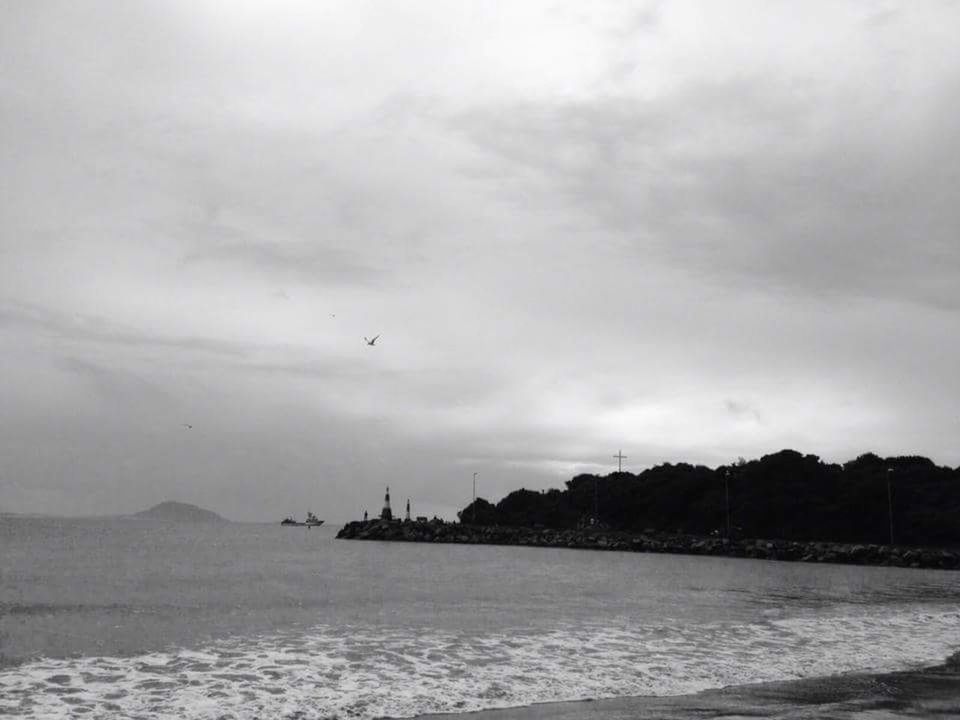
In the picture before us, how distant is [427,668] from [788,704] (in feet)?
21.7

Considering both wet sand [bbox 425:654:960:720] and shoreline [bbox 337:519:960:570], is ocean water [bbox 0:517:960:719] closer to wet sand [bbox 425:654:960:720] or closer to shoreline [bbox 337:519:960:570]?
wet sand [bbox 425:654:960:720]

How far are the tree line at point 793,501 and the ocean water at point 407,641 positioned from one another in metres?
61.1

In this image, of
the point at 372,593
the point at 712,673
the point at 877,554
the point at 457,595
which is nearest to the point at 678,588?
the point at 457,595

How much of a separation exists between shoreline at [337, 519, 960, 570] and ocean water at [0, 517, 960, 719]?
1417 inches

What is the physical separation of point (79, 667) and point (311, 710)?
569 centimetres

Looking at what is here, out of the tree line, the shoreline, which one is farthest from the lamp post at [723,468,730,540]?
the shoreline

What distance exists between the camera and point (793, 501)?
350ft

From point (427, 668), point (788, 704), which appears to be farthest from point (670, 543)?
point (788, 704)

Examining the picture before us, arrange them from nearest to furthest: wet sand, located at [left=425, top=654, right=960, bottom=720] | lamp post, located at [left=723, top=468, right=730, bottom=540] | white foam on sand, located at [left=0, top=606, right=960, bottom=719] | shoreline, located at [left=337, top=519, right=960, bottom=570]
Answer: wet sand, located at [left=425, top=654, right=960, bottom=720], white foam on sand, located at [left=0, top=606, right=960, bottom=719], shoreline, located at [left=337, top=519, right=960, bottom=570], lamp post, located at [left=723, top=468, right=730, bottom=540]

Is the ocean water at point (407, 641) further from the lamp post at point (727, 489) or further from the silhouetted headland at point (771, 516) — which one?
the lamp post at point (727, 489)

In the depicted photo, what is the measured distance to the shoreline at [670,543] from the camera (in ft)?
247

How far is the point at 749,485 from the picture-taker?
112375 millimetres

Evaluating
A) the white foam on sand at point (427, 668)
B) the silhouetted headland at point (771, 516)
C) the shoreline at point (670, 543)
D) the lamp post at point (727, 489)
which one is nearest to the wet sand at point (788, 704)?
the white foam on sand at point (427, 668)

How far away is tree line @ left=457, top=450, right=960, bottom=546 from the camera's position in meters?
98.4
